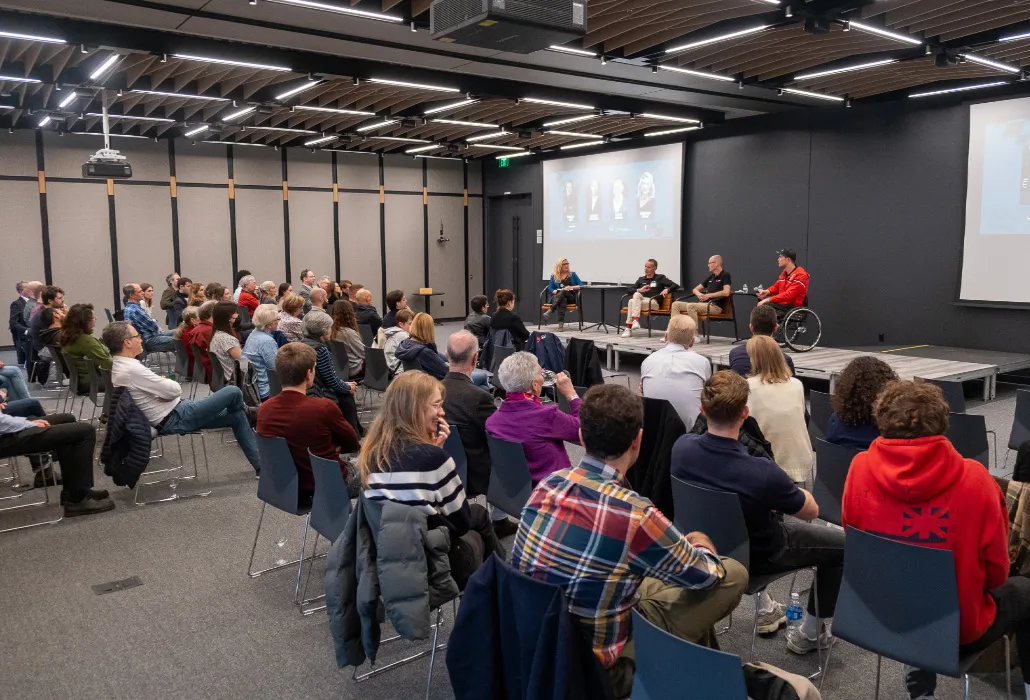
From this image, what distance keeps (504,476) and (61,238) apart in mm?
12239

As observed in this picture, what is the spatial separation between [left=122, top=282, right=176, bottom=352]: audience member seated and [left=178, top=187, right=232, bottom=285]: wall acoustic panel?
15.0 feet

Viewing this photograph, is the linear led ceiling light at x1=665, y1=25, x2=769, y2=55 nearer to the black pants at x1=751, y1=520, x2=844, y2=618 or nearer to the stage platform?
the stage platform

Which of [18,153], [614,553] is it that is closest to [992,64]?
[614,553]

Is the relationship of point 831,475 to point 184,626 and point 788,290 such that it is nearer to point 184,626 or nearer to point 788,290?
point 184,626

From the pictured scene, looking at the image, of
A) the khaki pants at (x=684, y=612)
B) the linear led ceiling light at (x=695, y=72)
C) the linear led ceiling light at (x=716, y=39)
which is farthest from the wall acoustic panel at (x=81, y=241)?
the khaki pants at (x=684, y=612)

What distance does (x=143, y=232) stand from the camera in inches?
538

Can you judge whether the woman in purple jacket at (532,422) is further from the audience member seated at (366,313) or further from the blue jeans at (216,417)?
the audience member seated at (366,313)

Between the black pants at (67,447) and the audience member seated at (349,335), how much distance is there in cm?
260

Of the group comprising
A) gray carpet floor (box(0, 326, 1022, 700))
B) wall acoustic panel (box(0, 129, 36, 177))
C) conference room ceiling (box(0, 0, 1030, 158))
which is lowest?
gray carpet floor (box(0, 326, 1022, 700))

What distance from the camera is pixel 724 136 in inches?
477

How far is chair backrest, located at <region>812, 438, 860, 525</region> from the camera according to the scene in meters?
3.32

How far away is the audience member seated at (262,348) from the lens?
596cm

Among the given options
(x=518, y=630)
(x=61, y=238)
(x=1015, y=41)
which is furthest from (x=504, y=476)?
(x=61, y=238)

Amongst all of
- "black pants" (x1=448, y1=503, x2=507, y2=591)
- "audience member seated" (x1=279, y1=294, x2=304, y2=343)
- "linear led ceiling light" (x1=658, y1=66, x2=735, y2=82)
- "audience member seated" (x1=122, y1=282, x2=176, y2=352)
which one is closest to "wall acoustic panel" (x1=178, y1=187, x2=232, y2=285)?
"audience member seated" (x1=122, y1=282, x2=176, y2=352)
